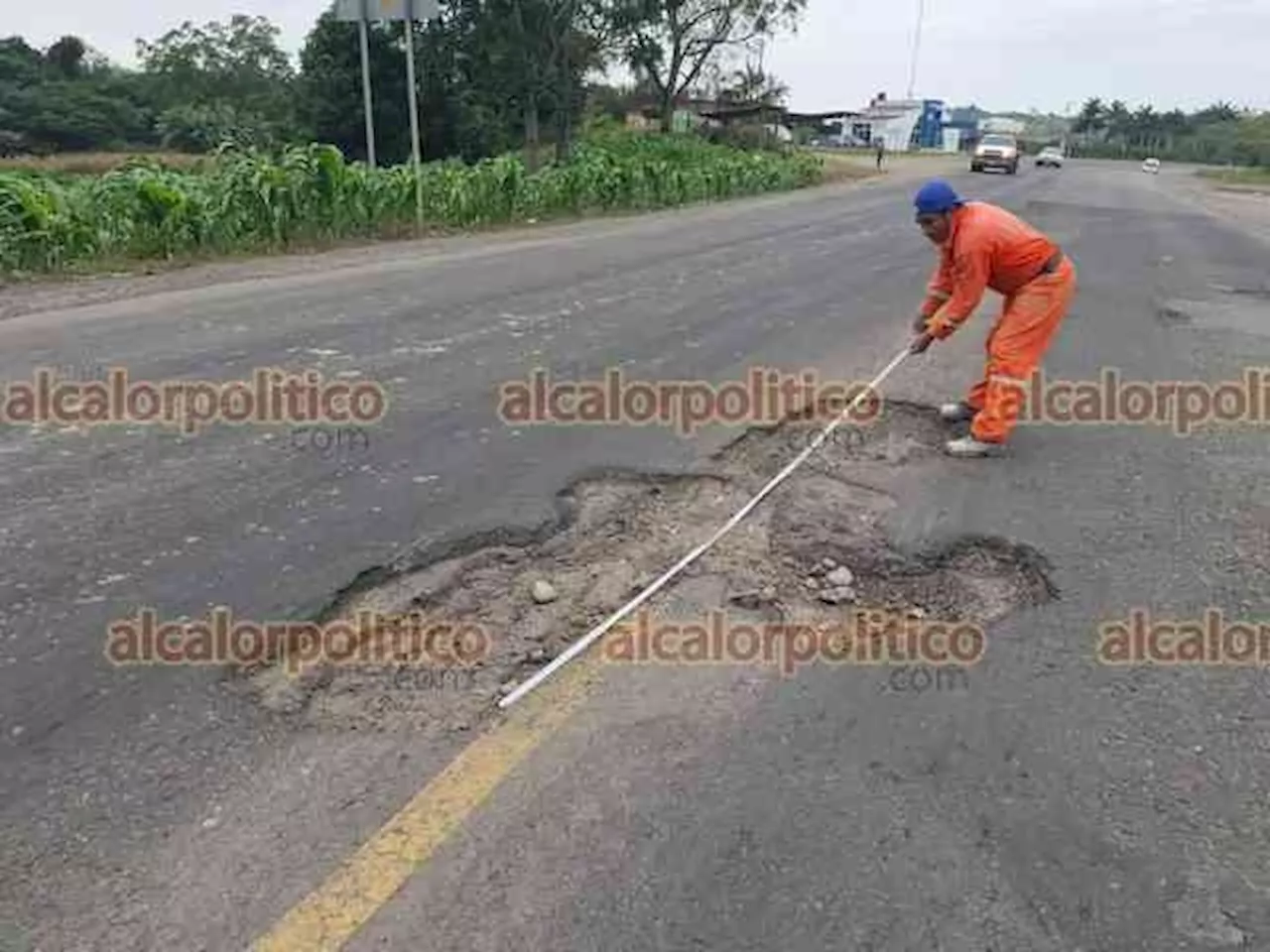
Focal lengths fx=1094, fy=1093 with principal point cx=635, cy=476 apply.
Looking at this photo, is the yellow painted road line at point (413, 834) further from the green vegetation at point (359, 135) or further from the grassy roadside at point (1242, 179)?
the grassy roadside at point (1242, 179)

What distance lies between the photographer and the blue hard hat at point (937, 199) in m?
5.60

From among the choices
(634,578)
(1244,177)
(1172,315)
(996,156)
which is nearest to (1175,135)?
(1244,177)

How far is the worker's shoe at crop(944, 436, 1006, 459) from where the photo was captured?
224 inches

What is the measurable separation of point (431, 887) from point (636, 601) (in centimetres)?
157

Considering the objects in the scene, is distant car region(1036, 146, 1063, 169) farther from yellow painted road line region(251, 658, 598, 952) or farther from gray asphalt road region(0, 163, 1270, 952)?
yellow painted road line region(251, 658, 598, 952)

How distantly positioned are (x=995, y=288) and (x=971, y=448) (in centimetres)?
103

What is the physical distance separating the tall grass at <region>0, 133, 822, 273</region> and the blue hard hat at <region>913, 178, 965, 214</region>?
944 cm

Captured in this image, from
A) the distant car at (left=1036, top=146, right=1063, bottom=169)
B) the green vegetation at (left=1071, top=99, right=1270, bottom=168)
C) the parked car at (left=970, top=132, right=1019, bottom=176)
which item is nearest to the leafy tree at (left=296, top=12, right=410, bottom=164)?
Answer: the parked car at (left=970, top=132, right=1019, bottom=176)

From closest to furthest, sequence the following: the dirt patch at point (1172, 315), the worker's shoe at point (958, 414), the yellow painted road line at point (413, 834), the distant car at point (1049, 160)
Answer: the yellow painted road line at point (413, 834), the worker's shoe at point (958, 414), the dirt patch at point (1172, 315), the distant car at point (1049, 160)

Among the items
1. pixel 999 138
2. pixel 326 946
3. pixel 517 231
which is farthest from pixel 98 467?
pixel 999 138

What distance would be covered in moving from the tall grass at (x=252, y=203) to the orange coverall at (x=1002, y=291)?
9568 mm

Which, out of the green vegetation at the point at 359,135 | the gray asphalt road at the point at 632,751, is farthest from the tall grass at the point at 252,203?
the gray asphalt road at the point at 632,751

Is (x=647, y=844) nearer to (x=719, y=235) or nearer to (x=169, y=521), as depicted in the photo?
(x=169, y=521)

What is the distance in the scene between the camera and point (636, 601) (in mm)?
3713
